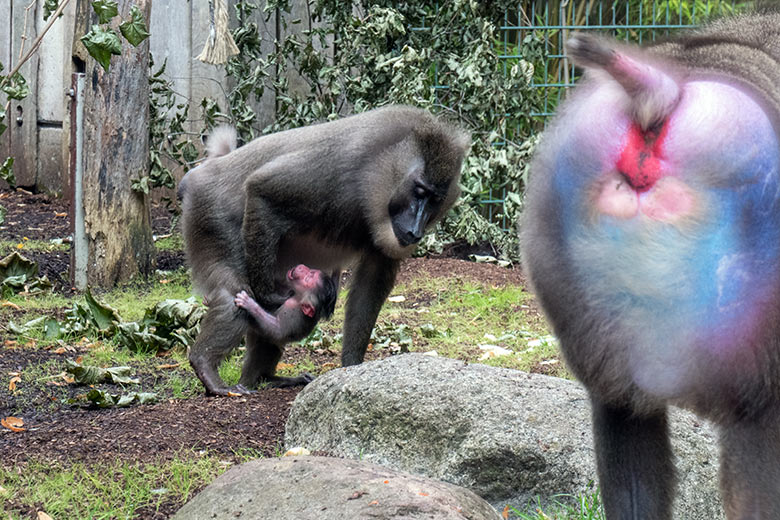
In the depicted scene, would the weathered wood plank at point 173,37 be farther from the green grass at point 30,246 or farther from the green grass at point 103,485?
the green grass at point 103,485

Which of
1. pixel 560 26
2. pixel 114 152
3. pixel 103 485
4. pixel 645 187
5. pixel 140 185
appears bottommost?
pixel 103 485

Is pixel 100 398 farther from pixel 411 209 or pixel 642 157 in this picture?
pixel 642 157

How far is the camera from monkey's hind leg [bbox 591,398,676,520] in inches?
95.3

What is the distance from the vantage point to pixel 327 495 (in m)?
2.65

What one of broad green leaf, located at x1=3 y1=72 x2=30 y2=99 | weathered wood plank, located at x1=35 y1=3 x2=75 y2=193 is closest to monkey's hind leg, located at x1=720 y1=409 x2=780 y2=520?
broad green leaf, located at x1=3 y1=72 x2=30 y2=99

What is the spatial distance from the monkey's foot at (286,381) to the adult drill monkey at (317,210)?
0.01m

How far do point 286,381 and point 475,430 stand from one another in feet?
6.32

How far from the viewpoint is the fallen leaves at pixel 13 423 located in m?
4.15

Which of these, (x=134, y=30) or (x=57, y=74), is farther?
(x=57, y=74)

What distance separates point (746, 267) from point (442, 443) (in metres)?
1.80

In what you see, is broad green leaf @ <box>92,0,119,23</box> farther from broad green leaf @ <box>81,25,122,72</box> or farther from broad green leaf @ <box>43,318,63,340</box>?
broad green leaf @ <box>43,318,63,340</box>

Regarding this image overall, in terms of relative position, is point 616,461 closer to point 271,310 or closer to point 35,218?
point 271,310

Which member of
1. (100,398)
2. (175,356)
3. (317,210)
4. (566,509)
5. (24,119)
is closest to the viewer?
(566,509)

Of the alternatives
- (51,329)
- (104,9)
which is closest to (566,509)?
(104,9)
